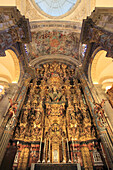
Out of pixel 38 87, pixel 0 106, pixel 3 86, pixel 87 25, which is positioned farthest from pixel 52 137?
pixel 87 25

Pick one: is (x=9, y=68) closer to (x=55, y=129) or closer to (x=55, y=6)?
(x=55, y=129)

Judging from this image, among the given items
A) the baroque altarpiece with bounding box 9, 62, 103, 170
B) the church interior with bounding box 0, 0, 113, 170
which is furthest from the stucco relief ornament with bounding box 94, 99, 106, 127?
the baroque altarpiece with bounding box 9, 62, 103, 170

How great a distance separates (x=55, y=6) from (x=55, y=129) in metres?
15.4

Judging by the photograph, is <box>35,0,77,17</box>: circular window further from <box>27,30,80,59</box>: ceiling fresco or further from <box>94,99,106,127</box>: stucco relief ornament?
<box>94,99,106,127</box>: stucco relief ornament

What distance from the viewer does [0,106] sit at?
7.43 m

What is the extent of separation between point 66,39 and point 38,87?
7.20 meters

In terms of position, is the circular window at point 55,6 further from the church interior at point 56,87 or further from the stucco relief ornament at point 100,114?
the stucco relief ornament at point 100,114

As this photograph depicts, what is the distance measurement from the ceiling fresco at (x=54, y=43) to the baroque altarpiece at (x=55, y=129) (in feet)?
13.9

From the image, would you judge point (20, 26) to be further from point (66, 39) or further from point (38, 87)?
point (66, 39)

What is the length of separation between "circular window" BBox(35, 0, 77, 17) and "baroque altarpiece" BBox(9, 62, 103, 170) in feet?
29.0

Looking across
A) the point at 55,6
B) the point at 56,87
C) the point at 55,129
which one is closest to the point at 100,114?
the point at 55,129

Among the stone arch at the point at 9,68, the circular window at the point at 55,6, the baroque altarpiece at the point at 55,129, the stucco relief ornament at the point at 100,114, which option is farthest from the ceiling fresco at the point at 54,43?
the stucco relief ornament at the point at 100,114

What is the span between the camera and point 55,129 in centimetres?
785

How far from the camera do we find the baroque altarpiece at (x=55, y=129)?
20.6 ft
